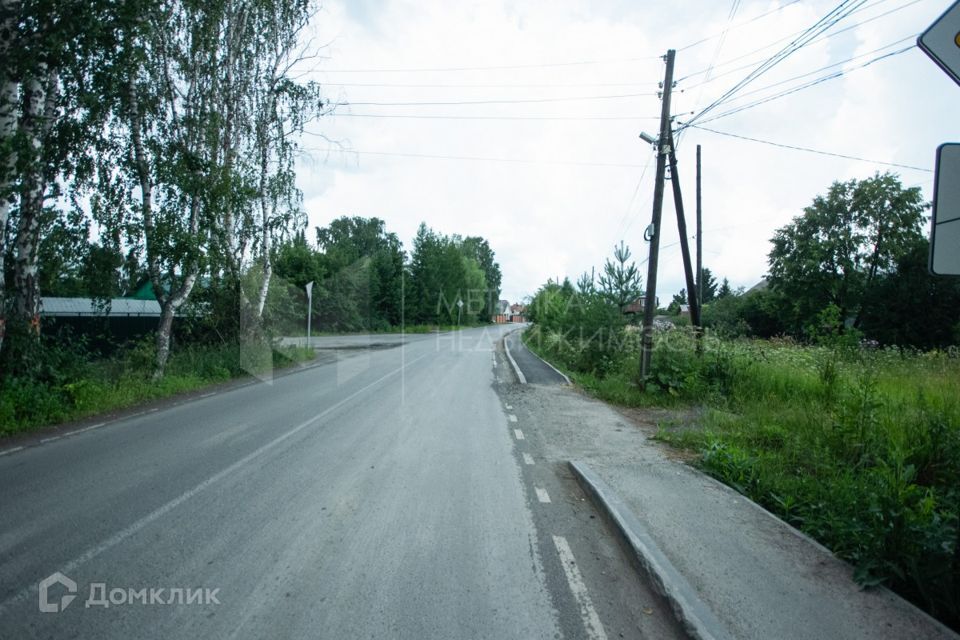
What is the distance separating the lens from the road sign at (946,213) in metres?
2.72

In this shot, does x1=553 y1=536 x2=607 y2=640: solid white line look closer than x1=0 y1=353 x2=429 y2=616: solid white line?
Yes

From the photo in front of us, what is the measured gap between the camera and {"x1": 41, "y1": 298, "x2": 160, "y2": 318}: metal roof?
1479cm

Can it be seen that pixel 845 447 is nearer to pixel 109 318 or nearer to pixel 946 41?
pixel 946 41

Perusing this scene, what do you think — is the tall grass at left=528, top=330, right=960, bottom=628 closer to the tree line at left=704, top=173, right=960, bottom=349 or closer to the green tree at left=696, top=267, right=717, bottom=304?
the tree line at left=704, top=173, right=960, bottom=349

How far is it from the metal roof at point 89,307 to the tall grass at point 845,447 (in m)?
15.4

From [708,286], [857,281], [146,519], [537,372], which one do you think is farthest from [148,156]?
[708,286]

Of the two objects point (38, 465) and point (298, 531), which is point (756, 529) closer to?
point (298, 531)

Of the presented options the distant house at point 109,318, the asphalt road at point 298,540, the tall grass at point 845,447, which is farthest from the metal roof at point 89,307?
the tall grass at point 845,447

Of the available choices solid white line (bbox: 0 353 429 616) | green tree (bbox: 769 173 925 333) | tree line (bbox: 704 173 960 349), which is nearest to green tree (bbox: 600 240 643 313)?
solid white line (bbox: 0 353 429 616)

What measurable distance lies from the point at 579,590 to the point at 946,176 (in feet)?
11.2

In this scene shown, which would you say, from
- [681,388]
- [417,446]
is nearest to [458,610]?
[417,446]

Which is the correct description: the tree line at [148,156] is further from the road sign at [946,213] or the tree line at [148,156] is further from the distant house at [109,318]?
the road sign at [946,213]

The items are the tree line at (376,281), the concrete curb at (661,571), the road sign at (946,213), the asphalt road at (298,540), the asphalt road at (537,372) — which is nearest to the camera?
the road sign at (946,213)

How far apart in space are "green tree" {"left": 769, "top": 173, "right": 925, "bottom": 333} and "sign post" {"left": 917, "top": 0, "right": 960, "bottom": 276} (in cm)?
3648
